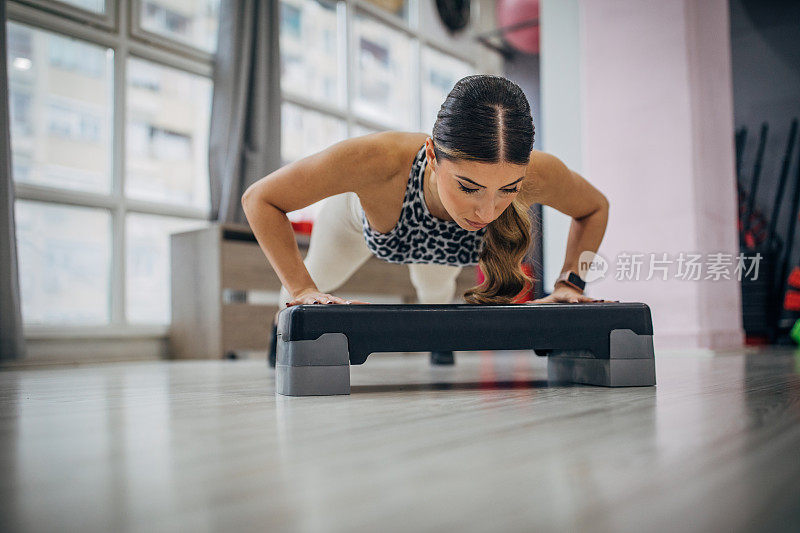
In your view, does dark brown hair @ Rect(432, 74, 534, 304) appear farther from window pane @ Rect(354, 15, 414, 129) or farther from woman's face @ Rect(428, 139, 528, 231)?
window pane @ Rect(354, 15, 414, 129)

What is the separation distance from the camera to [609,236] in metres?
3.85

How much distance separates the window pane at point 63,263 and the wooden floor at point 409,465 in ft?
7.87

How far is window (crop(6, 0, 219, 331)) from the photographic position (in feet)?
10.7

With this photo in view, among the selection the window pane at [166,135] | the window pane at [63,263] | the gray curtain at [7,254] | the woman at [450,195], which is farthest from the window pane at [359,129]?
the woman at [450,195]

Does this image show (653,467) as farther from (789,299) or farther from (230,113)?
(789,299)

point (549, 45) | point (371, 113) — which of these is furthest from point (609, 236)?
point (371, 113)

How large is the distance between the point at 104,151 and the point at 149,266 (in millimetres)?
676

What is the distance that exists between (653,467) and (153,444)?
53 cm

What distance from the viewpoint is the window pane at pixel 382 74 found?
491 cm

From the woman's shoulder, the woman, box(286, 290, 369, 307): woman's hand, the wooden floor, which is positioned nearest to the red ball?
the woman

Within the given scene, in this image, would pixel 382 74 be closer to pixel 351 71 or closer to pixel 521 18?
pixel 351 71

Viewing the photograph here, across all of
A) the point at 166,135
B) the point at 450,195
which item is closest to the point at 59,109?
the point at 166,135

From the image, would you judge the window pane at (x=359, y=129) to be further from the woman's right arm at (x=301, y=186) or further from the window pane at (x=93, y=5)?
the woman's right arm at (x=301, y=186)

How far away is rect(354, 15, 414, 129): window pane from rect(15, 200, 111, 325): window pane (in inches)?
83.7
